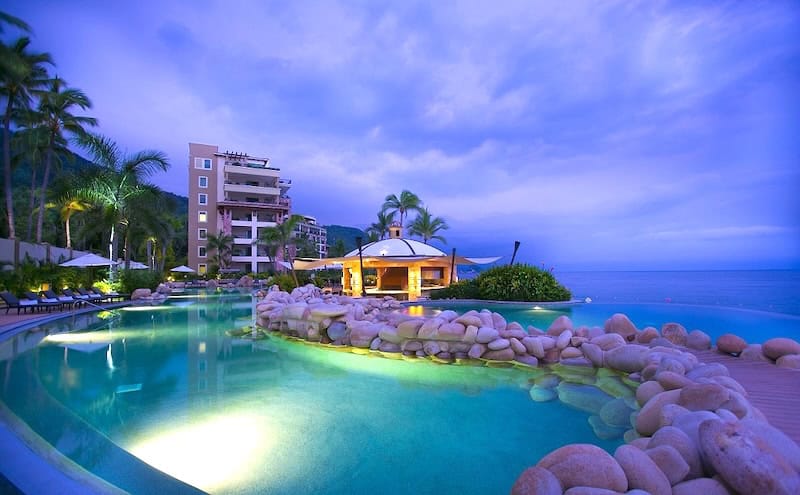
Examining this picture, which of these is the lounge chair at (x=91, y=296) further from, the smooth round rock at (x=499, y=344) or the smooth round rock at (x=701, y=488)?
the smooth round rock at (x=701, y=488)

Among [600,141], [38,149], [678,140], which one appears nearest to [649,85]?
[678,140]

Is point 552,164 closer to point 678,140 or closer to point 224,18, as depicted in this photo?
point 678,140

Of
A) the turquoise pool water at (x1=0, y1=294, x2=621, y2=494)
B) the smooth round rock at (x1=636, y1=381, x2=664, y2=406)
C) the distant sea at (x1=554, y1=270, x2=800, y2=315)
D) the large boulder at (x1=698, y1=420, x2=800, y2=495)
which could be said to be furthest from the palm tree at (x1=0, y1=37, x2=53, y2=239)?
the distant sea at (x1=554, y1=270, x2=800, y2=315)

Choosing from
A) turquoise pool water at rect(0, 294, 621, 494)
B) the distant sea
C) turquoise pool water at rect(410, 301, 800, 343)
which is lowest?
the distant sea

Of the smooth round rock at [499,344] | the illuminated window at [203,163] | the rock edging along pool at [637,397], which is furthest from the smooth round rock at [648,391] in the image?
the illuminated window at [203,163]

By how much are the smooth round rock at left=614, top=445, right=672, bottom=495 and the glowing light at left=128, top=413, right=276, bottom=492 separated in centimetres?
270

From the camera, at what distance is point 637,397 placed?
14.4 ft

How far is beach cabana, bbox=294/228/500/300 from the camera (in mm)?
19969

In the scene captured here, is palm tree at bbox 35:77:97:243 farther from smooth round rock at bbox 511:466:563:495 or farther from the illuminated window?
smooth round rock at bbox 511:466:563:495

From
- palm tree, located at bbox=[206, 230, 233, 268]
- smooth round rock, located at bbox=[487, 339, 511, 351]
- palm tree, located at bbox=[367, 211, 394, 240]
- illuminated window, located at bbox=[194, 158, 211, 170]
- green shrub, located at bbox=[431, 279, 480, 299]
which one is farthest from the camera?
illuminated window, located at bbox=[194, 158, 211, 170]

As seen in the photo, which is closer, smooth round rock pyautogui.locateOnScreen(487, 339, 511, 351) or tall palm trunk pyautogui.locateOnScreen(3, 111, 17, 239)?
smooth round rock pyautogui.locateOnScreen(487, 339, 511, 351)

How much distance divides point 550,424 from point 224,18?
17287 mm

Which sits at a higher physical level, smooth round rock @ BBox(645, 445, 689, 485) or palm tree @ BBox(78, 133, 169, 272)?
palm tree @ BBox(78, 133, 169, 272)

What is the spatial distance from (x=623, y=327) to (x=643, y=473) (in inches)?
234
